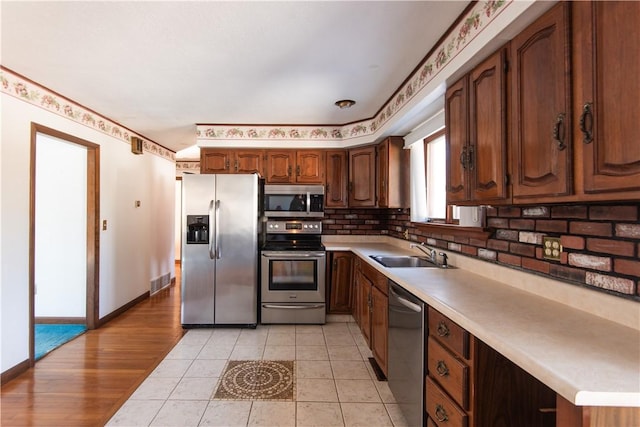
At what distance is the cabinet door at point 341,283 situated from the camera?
3.41 meters

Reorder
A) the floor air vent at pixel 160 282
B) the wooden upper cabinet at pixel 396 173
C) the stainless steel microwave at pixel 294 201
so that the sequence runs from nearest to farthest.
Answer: the wooden upper cabinet at pixel 396 173 < the stainless steel microwave at pixel 294 201 < the floor air vent at pixel 160 282

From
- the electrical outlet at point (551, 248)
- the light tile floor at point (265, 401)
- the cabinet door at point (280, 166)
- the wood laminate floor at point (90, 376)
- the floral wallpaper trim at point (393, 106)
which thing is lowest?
the light tile floor at point (265, 401)

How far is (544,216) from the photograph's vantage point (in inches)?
55.5

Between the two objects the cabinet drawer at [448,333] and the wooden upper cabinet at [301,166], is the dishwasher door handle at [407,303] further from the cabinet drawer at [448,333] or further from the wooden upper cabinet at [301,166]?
the wooden upper cabinet at [301,166]

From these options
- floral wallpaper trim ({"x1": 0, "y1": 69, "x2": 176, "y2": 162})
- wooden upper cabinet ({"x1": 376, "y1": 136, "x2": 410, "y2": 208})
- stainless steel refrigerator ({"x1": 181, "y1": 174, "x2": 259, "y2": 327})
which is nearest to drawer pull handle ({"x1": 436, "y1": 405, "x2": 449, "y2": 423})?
wooden upper cabinet ({"x1": 376, "y1": 136, "x2": 410, "y2": 208})

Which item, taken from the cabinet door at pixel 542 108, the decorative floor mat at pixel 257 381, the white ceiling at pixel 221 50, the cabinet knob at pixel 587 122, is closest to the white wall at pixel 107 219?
the white ceiling at pixel 221 50

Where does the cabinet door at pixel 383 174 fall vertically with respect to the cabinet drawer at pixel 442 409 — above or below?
above

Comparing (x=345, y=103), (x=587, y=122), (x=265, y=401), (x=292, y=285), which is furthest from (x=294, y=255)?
(x=587, y=122)

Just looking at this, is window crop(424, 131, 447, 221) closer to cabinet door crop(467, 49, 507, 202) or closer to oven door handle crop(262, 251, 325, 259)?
cabinet door crop(467, 49, 507, 202)

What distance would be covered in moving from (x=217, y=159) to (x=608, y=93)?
3.54m

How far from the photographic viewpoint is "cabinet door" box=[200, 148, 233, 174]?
146 inches

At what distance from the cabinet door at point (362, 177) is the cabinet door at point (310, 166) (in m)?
0.37

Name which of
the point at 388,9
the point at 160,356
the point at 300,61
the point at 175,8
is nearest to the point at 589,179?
the point at 388,9

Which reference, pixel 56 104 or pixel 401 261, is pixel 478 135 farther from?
pixel 56 104
